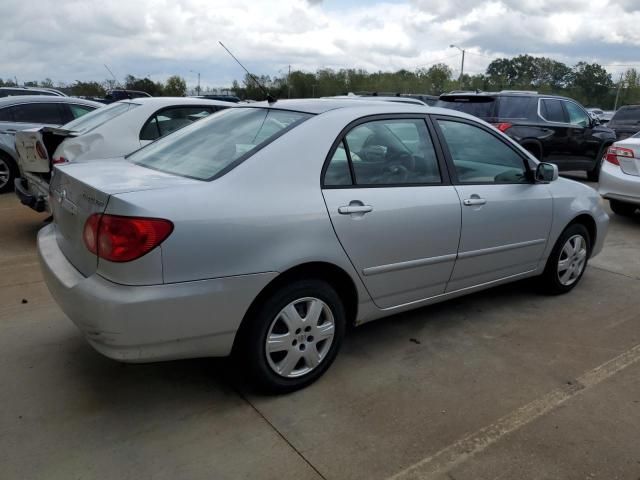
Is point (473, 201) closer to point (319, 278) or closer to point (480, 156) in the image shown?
point (480, 156)

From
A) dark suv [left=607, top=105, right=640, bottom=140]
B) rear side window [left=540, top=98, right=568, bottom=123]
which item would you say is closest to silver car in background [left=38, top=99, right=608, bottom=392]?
rear side window [left=540, top=98, right=568, bottom=123]

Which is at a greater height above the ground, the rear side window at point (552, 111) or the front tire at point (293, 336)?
the rear side window at point (552, 111)

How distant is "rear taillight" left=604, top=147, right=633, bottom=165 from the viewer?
724 cm

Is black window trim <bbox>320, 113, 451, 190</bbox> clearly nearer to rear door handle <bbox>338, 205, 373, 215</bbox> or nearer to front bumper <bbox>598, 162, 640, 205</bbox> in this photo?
rear door handle <bbox>338, 205, 373, 215</bbox>

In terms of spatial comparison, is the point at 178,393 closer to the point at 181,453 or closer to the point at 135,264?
the point at 181,453

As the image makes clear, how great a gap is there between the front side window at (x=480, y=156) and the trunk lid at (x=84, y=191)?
6.01 feet

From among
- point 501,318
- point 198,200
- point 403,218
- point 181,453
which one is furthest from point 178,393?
point 501,318

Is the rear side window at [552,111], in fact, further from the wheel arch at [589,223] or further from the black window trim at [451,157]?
the black window trim at [451,157]

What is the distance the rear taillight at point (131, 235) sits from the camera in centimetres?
237

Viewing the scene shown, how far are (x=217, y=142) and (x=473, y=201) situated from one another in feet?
5.51

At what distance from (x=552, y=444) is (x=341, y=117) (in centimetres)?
202

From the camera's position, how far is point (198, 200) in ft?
8.28

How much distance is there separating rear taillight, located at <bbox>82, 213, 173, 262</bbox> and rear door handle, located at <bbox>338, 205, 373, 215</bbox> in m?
0.95

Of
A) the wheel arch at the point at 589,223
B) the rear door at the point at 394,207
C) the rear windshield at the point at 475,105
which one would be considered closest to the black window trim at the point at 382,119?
the rear door at the point at 394,207
